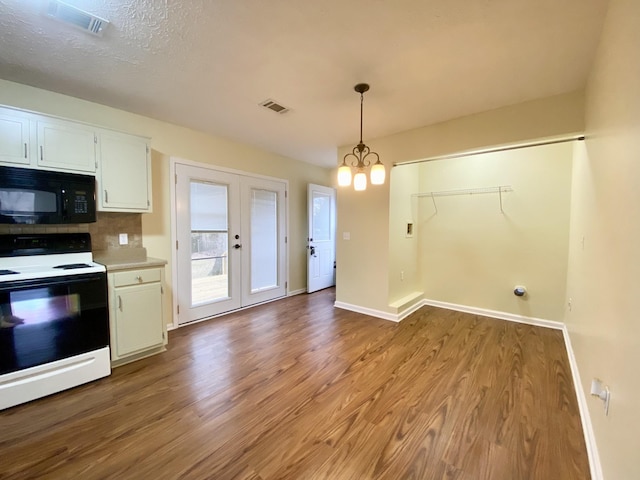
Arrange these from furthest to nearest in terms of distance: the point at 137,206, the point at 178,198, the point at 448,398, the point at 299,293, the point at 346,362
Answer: the point at 299,293, the point at 178,198, the point at 137,206, the point at 346,362, the point at 448,398

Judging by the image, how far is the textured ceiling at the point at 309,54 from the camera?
155 cm

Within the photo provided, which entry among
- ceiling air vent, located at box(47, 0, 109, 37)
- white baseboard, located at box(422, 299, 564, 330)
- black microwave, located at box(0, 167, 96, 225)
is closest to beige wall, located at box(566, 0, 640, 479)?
white baseboard, located at box(422, 299, 564, 330)

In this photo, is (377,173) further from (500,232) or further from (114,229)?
(114,229)

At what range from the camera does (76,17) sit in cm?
159

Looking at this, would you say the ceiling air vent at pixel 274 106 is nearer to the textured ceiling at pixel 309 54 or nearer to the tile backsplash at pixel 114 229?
the textured ceiling at pixel 309 54

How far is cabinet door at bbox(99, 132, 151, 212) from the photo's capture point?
2535mm

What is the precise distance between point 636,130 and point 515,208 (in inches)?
114

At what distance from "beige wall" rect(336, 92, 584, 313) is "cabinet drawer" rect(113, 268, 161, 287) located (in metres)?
2.47

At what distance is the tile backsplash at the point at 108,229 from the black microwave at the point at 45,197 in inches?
10.3

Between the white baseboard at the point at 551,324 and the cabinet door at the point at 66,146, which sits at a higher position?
the cabinet door at the point at 66,146

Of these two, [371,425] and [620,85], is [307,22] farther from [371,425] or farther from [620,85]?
A: [371,425]

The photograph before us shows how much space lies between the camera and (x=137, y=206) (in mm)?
2750

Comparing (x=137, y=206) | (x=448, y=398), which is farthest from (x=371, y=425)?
(x=137, y=206)

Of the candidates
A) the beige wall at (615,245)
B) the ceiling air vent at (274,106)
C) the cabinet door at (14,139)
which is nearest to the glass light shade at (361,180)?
the ceiling air vent at (274,106)
